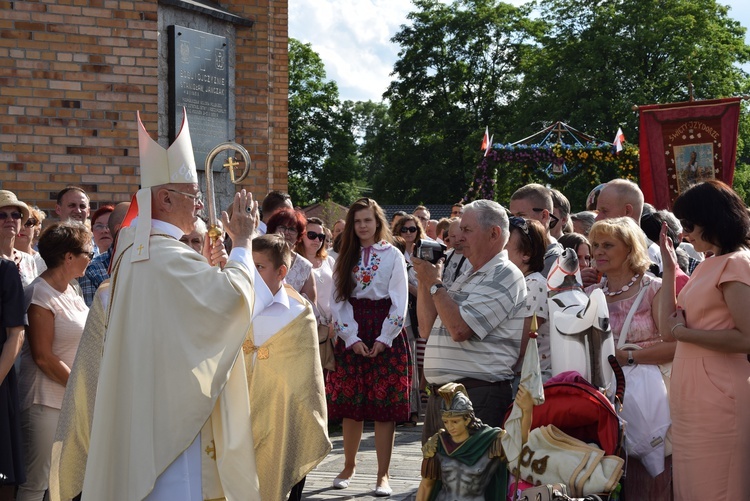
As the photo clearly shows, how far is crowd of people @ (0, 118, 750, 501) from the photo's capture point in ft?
15.0

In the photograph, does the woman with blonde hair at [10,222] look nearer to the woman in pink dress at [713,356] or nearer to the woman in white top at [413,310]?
the woman in white top at [413,310]

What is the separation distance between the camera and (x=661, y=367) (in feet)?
17.8

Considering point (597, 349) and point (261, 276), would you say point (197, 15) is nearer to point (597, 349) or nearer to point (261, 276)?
point (261, 276)

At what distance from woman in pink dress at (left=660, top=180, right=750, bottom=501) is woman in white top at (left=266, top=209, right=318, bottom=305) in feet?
12.0

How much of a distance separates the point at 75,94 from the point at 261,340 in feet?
16.2

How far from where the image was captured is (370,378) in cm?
766

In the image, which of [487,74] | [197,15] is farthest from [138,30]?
[487,74]

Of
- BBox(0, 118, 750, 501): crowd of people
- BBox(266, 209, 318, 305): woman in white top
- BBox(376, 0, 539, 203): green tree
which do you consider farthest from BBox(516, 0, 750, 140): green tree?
BBox(0, 118, 750, 501): crowd of people

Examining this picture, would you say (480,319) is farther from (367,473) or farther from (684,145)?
(684,145)

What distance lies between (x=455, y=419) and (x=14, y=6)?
23.1ft

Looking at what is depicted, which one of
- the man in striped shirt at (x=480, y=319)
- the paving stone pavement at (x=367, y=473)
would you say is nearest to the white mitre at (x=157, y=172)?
the man in striped shirt at (x=480, y=319)

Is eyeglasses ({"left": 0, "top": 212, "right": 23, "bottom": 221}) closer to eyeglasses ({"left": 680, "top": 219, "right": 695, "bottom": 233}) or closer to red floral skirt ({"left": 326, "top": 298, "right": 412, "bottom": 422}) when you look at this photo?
red floral skirt ({"left": 326, "top": 298, "right": 412, "bottom": 422})

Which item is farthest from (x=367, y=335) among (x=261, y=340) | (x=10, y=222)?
(x=10, y=222)

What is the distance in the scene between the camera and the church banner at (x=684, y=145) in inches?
435
